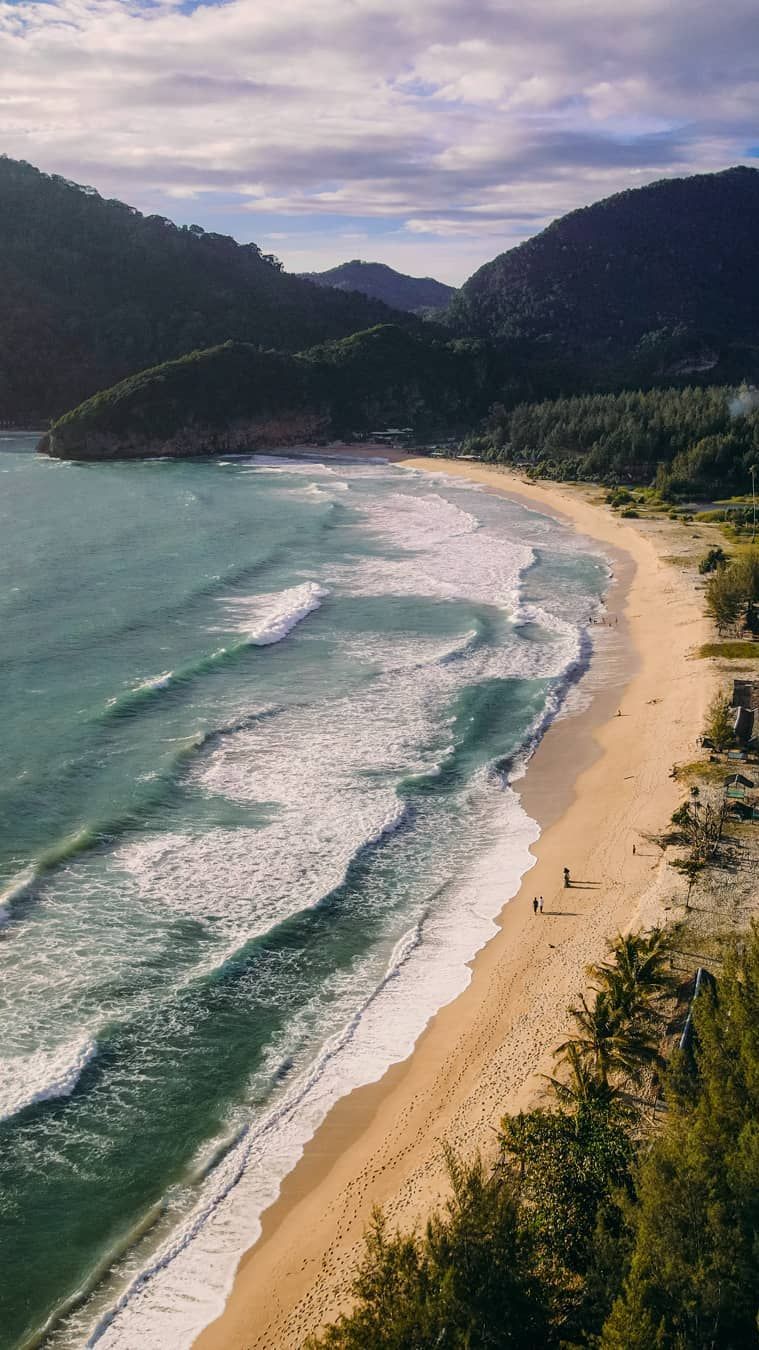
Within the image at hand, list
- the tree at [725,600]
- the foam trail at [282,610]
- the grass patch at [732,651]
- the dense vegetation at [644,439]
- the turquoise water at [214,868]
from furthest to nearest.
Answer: the dense vegetation at [644,439]
the foam trail at [282,610]
the tree at [725,600]
the grass patch at [732,651]
the turquoise water at [214,868]

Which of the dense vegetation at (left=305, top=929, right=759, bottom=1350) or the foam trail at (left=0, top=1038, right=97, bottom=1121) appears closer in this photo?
→ the dense vegetation at (left=305, top=929, right=759, bottom=1350)

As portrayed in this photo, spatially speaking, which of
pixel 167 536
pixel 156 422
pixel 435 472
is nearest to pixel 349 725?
pixel 167 536

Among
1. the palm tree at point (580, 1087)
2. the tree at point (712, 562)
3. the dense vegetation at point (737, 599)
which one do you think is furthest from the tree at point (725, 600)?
the palm tree at point (580, 1087)

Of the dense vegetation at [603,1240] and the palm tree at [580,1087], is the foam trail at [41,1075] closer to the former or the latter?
the dense vegetation at [603,1240]

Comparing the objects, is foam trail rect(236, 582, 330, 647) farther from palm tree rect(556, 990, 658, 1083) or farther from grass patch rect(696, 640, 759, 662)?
palm tree rect(556, 990, 658, 1083)

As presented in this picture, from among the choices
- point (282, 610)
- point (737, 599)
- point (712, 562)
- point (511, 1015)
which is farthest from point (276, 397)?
point (511, 1015)

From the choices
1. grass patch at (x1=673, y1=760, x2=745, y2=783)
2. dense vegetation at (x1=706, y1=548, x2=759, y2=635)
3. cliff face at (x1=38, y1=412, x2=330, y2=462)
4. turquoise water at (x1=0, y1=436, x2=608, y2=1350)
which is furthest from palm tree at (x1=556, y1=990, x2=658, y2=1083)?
cliff face at (x1=38, y1=412, x2=330, y2=462)
